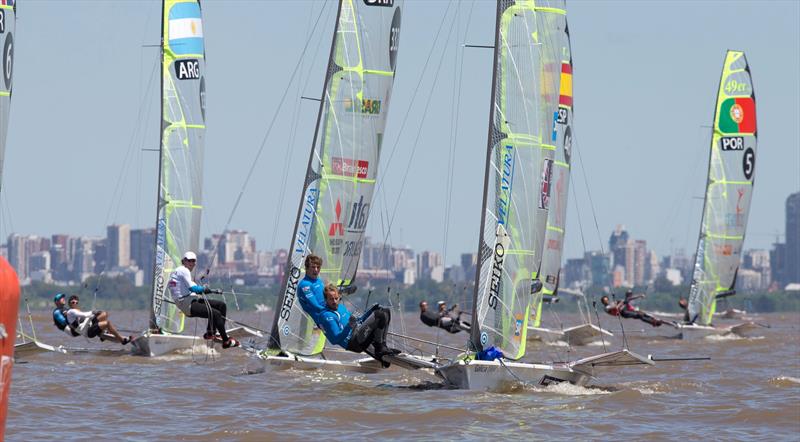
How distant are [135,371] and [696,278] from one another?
21.5m

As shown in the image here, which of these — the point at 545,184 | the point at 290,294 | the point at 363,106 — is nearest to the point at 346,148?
the point at 363,106

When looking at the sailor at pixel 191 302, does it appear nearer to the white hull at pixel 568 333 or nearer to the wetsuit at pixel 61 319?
the wetsuit at pixel 61 319

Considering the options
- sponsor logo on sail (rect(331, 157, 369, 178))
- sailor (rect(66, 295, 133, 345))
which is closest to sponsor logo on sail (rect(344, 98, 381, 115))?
sponsor logo on sail (rect(331, 157, 369, 178))

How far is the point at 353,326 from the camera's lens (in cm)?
1606

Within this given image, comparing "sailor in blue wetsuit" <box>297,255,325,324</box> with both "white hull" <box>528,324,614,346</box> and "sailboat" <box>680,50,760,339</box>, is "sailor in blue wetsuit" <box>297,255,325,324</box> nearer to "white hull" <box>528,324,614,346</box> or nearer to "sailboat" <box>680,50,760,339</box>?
"white hull" <box>528,324,614,346</box>

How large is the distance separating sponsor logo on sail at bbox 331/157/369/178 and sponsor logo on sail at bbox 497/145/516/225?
4.21 m

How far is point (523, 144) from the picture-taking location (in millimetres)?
18344

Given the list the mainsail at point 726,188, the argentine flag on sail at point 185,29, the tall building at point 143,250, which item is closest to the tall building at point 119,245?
the tall building at point 143,250

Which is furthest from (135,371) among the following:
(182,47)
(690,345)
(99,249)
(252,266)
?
(252,266)

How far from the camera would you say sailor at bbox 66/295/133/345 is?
A: 929 inches

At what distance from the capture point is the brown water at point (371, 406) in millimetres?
14164

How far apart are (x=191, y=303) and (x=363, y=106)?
5346 millimetres

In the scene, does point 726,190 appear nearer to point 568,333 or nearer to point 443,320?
point 568,333

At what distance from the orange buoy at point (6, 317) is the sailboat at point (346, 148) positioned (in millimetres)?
14598
